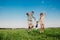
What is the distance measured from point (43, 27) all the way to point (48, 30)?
144mm

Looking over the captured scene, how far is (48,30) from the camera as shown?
262 inches

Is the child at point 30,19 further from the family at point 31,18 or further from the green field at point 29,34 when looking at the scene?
the green field at point 29,34

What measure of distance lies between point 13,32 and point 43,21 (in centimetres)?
81

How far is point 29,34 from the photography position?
21.6ft

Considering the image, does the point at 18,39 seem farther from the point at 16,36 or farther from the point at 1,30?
the point at 1,30

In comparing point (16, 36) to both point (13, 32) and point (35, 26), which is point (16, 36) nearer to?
point (13, 32)

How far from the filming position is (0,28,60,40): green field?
638 centimetres

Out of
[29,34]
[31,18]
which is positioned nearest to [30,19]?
[31,18]

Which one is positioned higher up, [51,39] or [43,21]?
[43,21]

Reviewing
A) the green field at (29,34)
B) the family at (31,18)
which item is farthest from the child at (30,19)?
the green field at (29,34)

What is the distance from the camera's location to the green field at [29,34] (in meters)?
6.38

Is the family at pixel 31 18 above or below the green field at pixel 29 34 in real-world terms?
above

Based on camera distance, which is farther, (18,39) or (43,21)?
(43,21)

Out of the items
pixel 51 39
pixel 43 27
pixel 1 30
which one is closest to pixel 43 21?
pixel 43 27
